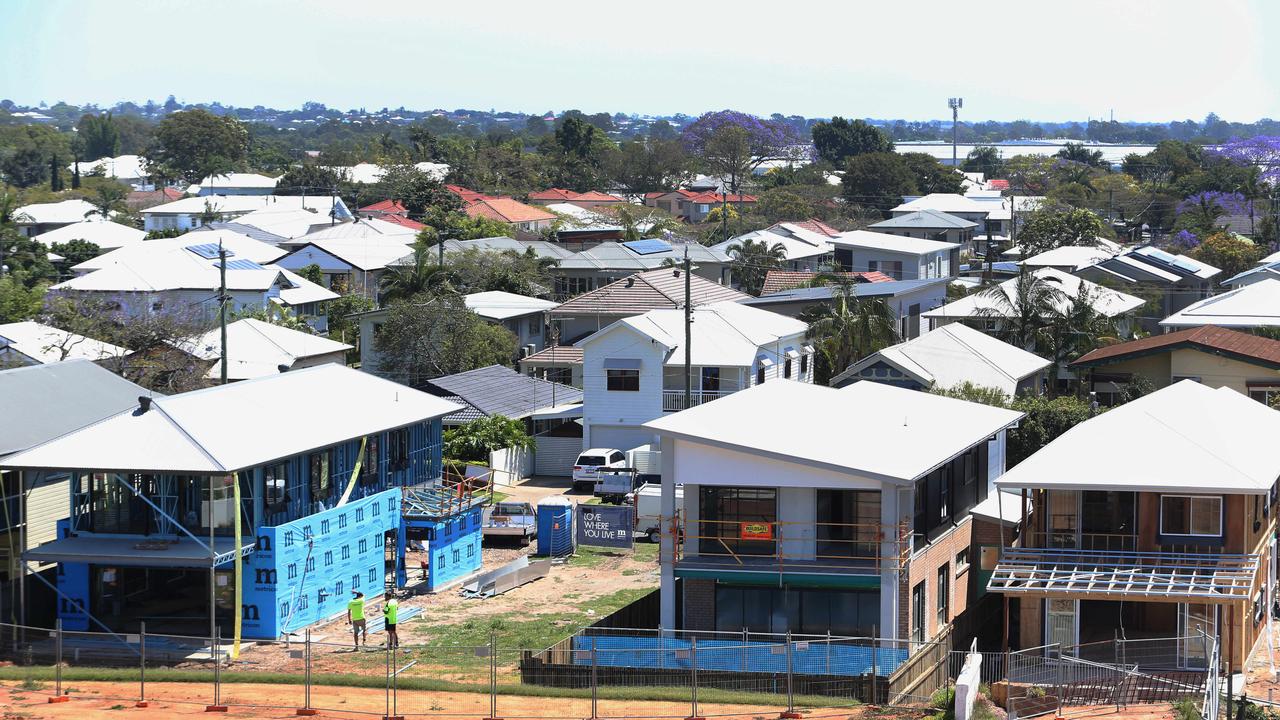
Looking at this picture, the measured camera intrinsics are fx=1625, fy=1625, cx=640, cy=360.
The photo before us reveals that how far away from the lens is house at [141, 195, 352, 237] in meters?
137

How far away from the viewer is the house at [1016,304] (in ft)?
212

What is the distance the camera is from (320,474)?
36562 millimetres

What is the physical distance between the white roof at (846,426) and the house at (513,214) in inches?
3287

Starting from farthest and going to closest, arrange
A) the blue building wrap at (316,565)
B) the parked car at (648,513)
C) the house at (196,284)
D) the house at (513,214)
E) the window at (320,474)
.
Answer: the house at (513,214) < the house at (196,284) < the parked car at (648,513) < the window at (320,474) < the blue building wrap at (316,565)

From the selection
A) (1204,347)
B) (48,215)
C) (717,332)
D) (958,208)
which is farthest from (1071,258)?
(48,215)

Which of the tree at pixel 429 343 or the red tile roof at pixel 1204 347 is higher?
the red tile roof at pixel 1204 347

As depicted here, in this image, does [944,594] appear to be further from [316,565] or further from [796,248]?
[796,248]

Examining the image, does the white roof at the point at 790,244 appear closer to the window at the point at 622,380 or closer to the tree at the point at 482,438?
the window at the point at 622,380

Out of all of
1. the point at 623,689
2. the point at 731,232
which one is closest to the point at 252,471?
the point at 623,689

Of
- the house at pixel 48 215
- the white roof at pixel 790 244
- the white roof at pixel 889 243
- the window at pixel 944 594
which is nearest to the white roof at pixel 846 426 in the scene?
the window at pixel 944 594

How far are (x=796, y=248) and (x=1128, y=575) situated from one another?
235ft

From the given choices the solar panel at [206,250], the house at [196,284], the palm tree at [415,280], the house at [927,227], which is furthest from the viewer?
the house at [927,227]

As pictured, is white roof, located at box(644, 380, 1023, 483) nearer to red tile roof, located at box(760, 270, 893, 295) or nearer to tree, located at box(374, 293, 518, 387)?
tree, located at box(374, 293, 518, 387)

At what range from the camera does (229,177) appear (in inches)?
7219
